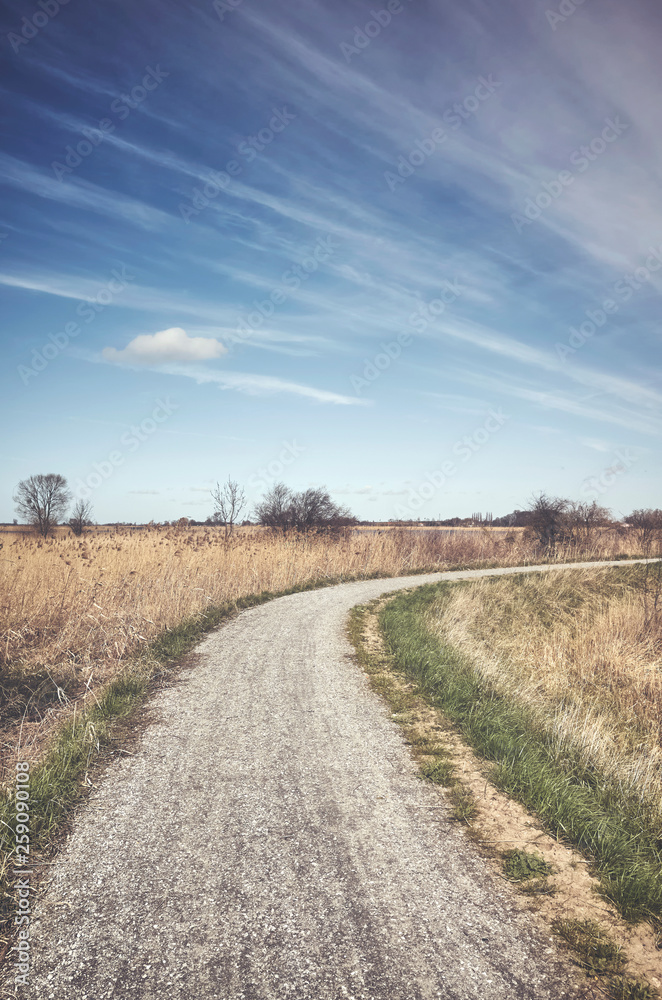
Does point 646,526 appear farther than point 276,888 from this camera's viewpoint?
Yes

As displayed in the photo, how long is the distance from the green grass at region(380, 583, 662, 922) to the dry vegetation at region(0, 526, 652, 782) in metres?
4.75

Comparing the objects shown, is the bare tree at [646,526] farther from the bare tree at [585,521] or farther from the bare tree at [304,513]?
the bare tree at [304,513]

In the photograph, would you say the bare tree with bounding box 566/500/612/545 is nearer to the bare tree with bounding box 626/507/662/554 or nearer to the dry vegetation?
the bare tree with bounding box 626/507/662/554

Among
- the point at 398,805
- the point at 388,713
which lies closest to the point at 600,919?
the point at 398,805

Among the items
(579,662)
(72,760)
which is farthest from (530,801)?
(579,662)

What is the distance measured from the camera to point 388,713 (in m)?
6.52

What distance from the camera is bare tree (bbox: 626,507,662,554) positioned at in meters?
33.1

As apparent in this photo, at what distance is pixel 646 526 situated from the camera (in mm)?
36188

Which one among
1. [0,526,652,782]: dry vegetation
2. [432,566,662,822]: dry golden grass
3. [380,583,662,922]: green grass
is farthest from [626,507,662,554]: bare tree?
[380,583,662,922]: green grass

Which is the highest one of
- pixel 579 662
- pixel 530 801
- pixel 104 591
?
pixel 104 591

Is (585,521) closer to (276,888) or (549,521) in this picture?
(549,521)

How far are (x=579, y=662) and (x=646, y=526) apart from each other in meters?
30.9

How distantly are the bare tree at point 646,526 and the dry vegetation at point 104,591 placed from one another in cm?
2198

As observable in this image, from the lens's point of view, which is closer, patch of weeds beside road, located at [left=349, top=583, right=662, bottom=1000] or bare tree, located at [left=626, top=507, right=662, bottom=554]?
patch of weeds beside road, located at [left=349, top=583, right=662, bottom=1000]
